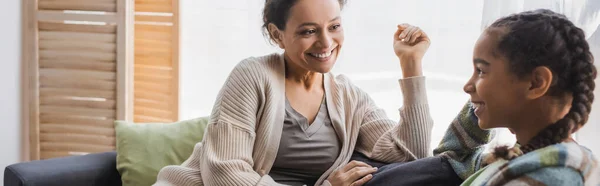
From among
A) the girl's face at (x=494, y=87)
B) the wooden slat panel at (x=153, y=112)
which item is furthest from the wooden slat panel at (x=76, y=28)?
the girl's face at (x=494, y=87)

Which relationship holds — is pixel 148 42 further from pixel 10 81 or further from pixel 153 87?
pixel 10 81

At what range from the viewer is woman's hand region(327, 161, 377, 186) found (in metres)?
2.00

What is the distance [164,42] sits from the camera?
3271 mm

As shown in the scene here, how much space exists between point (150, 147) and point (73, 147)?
921mm

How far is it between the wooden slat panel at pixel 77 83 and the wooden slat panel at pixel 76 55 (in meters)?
0.09

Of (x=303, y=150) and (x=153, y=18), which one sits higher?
(x=153, y=18)

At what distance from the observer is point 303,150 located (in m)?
2.16

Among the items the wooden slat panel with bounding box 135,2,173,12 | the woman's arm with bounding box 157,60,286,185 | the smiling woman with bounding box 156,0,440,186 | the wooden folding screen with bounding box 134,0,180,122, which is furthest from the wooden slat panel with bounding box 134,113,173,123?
the woman's arm with bounding box 157,60,286,185

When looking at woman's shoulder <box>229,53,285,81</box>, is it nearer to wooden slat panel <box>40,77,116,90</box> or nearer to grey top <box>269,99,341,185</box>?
grey top <box>269,99,341,185</box>

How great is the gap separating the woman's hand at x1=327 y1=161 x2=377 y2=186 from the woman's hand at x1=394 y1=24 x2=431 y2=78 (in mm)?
255

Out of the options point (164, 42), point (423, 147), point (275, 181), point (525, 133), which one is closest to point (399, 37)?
point (423, 147)

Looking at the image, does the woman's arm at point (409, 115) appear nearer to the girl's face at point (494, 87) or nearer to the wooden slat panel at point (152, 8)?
the girl's face at point (494, 87)

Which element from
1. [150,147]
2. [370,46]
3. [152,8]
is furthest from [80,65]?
[370,46]

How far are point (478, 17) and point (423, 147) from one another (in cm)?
113
